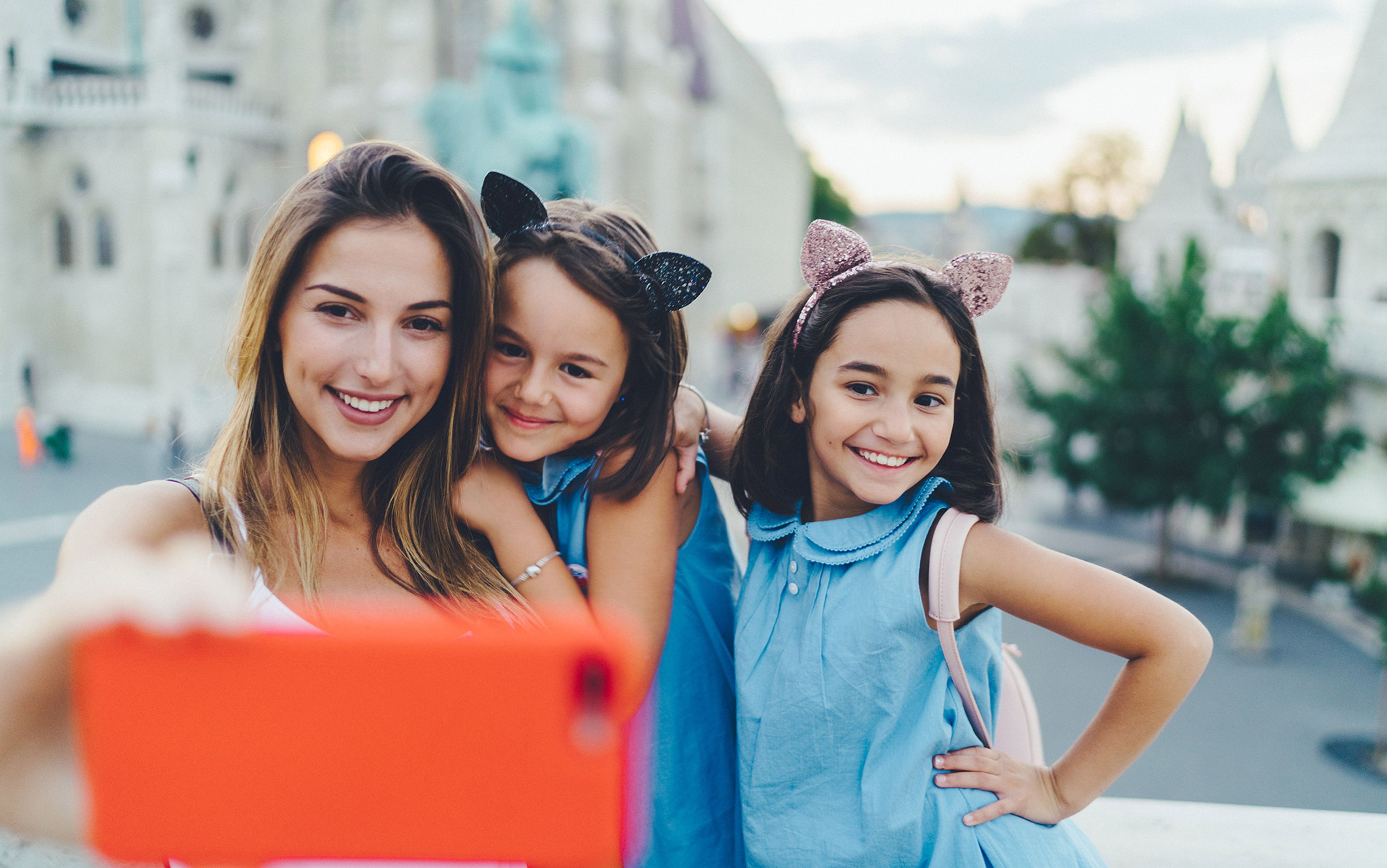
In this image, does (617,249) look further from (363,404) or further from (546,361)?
(363,404)

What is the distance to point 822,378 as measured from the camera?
6.18 feet

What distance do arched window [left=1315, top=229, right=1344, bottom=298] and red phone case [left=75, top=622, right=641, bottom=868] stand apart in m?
20.9

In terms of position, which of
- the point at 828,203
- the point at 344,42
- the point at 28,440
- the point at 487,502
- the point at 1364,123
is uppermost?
the point at 828,203

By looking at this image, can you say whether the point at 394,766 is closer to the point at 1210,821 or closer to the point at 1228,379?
the point at 1210,821

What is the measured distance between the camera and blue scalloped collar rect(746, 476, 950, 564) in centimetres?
182

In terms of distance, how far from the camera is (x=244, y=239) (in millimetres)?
23938

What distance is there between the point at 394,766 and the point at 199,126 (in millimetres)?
25178

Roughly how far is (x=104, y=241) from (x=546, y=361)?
24765 millimetres

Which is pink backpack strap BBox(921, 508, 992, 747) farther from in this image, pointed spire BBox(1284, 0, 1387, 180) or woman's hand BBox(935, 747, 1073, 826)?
pointed spire BBox(1284, 0, 1387, 180)

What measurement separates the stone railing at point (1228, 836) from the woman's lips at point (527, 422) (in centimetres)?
163

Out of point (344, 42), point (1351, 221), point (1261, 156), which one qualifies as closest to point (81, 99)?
point (344, 42)

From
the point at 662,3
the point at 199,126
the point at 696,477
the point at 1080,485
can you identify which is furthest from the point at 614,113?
the point at 696,477

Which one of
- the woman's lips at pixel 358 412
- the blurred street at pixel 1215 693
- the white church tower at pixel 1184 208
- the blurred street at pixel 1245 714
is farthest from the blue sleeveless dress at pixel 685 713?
the white church tower at pixel 1184 208

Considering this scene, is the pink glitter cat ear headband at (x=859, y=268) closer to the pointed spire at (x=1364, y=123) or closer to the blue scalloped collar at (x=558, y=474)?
the blue scalloped collar at (x=558, y=474)
